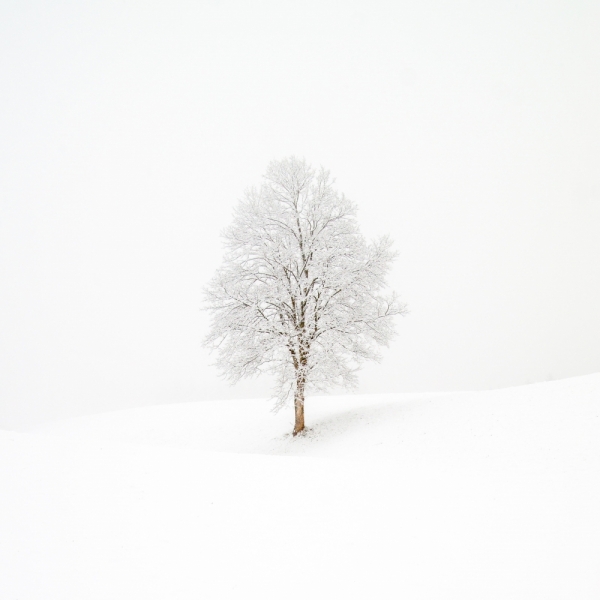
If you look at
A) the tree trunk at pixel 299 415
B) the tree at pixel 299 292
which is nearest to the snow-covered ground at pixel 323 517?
the tree at pixel 299 292

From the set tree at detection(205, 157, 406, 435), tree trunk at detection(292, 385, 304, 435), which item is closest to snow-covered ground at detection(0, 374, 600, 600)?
tree at detection(205, 157, 406, 435)

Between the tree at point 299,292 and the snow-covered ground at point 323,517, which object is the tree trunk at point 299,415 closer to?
the tree at point 299,292

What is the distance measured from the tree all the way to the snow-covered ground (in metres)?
4.73

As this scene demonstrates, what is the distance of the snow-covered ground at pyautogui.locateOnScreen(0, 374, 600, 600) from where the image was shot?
20.7 ft

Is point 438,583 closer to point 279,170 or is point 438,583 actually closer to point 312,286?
point 312,286

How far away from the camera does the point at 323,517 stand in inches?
320

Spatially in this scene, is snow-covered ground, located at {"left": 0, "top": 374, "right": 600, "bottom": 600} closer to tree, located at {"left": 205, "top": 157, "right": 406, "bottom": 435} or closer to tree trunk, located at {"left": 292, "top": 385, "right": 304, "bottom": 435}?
tree, located at {"left": 205, "top": 157, "right": 406, "bottom": 435}

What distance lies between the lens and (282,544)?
723 cm

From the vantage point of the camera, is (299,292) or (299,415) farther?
(299,415)

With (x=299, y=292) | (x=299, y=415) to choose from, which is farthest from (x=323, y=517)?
(x=299, y=415)

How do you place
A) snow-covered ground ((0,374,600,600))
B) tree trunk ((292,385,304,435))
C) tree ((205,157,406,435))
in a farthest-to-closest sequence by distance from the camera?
tree trunk ((292,385,304,435)) → tree ((205,157,406,435)) → snow-covered ground ((0,374,600,600))

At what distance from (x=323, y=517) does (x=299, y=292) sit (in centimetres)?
1080

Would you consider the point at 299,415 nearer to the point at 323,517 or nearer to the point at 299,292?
the point at 299,292

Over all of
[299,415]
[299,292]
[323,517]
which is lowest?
[323,517]
